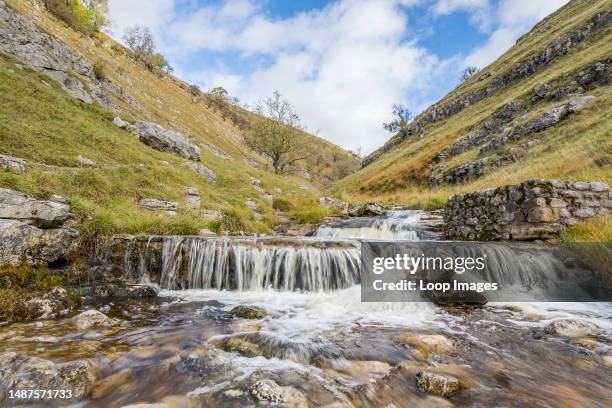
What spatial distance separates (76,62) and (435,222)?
2757 centimetres

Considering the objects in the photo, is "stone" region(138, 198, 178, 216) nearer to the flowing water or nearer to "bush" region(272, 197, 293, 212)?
the flowing water

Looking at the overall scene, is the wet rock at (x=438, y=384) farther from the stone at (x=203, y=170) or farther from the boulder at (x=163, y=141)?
the boulder at (x=163, y=141)

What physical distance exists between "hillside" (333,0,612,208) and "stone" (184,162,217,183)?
12.6m

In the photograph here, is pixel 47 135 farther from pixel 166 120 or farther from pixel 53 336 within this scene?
pixel 166 120

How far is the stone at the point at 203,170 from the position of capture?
675 inches

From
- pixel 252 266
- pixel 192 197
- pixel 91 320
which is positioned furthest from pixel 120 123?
pixel 91 320

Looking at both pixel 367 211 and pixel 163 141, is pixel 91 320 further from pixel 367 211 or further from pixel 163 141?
pixel 163 141

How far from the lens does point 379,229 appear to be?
46.5 feet

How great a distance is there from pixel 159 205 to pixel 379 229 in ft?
31.0

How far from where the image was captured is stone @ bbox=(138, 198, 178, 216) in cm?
1065

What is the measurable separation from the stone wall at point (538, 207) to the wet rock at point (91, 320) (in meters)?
11.0

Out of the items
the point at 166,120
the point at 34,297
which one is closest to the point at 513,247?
the point at 34,297

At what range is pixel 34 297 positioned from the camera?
5.48m

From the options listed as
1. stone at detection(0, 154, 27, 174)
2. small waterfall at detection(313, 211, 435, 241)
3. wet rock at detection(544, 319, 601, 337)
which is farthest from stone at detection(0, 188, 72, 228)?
wet rock at detection(544, 319, 601, 337)
